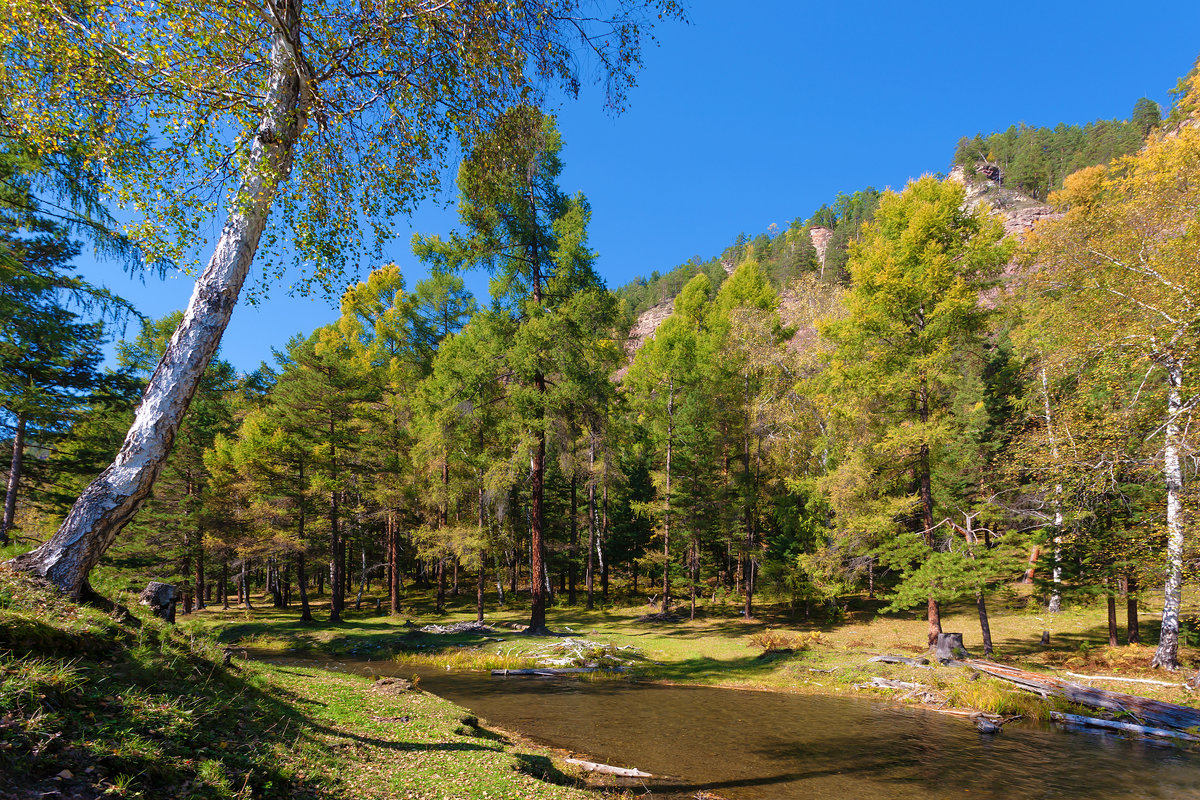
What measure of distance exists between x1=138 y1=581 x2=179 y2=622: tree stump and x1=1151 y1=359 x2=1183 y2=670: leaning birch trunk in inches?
800

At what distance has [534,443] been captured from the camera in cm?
1908

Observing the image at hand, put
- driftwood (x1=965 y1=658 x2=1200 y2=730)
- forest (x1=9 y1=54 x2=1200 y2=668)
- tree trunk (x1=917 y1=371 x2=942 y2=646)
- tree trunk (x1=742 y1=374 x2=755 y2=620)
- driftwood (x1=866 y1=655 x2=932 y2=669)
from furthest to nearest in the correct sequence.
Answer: tree trunk (x1=742 y1=374 x2=755 y2=620) → tree trunk (x1=917 y1=371 x2=942 y2=646) → driftwood (x1=866 y1=655 x2=932 y2=669) → forest (x1=9 y1=54 x2=1200 y2=668) → driftwood (x1=965 y1=658 x2=1200 y2=730)

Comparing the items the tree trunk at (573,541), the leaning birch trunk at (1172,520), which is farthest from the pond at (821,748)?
the tree trunk at (573,541)

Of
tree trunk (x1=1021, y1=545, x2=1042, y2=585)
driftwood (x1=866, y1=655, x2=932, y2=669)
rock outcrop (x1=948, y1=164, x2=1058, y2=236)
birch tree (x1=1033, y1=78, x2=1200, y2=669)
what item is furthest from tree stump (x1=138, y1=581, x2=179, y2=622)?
rock outcrop (x1=948, y1=164, x2=1058, y2=236)

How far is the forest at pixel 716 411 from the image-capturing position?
12.3 m

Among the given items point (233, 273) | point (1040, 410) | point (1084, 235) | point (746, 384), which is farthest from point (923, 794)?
point (1040, 410)

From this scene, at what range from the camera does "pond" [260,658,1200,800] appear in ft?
27.0

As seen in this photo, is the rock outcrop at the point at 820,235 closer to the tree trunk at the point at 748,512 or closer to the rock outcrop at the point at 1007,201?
the rock outcrop at the point at 1007,201

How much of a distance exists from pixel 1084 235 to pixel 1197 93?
12.3 feet

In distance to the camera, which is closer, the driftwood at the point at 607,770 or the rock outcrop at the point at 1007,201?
the driftwood at the point at 607,770

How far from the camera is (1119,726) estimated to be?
11.1 meters

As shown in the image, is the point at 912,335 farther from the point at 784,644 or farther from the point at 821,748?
the point at 821,748

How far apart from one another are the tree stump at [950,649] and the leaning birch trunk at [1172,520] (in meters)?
4.76

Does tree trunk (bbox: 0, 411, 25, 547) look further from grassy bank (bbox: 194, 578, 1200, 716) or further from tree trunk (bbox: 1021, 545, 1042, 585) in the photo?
tree trunk (bbox: 1021, 545, 1042, 585)
